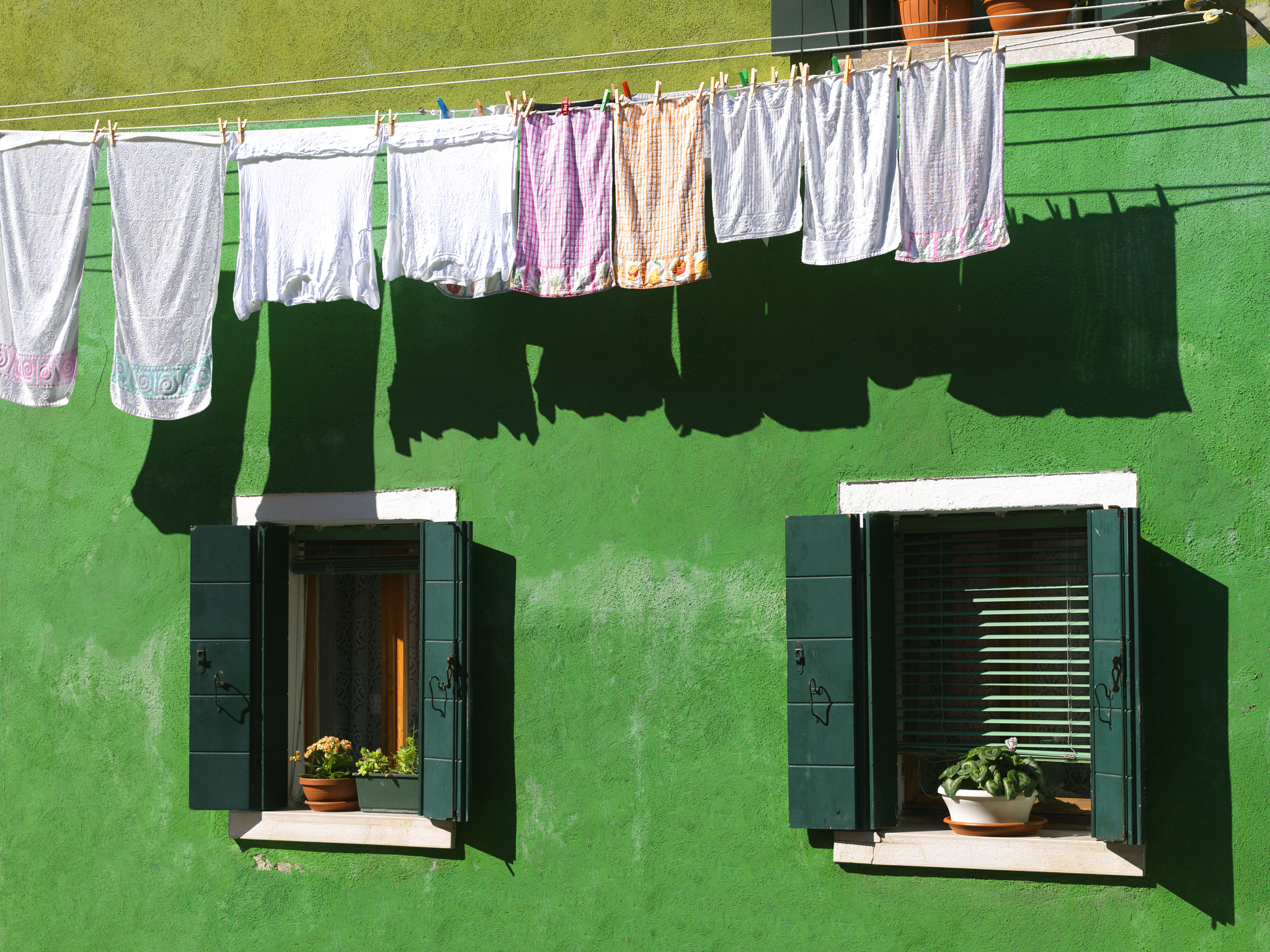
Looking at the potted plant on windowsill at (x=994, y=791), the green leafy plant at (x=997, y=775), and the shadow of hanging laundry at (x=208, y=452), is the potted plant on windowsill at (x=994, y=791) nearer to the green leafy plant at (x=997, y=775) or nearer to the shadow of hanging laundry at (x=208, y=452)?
the green leafy plant at (x=997, y=775)

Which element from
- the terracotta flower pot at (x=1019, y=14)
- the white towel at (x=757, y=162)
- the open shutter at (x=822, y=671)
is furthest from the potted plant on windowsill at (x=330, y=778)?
the terracotta flower pot at (x=1019, y=14)

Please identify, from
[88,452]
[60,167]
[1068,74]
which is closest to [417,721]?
[88,452]

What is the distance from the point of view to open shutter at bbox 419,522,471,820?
5.73 m

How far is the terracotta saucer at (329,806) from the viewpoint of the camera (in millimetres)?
6172

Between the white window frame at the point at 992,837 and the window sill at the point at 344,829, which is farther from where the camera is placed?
the window sill at the point at 344,829

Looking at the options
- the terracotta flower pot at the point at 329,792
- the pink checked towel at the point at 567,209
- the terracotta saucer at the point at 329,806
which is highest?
the pink checked towel at the point at 567,209

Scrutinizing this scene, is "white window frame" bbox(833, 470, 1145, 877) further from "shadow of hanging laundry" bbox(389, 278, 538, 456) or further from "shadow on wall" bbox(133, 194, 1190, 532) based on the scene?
"shadow of hanging laundry" bbox(389, 278, 538, 456)

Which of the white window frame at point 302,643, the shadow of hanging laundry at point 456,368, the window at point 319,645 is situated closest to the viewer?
the window at point 319,645

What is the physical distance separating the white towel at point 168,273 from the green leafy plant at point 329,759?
5.52 feet

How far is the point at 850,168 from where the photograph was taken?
17.2ft

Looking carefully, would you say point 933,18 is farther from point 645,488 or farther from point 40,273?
point 40,273

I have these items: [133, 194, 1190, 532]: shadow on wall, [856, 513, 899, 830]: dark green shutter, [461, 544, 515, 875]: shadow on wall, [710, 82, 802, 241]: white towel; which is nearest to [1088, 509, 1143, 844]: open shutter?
[133, 194, 1190, 532]: shadow on wall

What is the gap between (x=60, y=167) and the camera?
601 centimetres

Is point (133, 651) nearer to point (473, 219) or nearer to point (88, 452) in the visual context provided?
point (88, 452)
